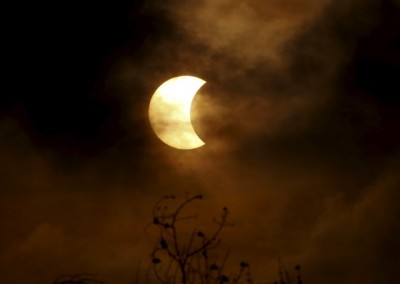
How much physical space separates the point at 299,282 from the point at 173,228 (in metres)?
3.73

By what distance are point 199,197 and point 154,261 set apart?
1.85 meters

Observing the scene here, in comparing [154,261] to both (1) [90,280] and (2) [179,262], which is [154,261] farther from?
(1) [90,280]

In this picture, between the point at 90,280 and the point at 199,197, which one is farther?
the point at 199,197

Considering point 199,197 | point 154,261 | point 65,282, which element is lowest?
point 65,282

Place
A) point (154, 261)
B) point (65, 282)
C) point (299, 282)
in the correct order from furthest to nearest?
1. point (299, 282)
2. point (154, 261)
3. point (65, 282)

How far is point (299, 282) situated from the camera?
17625 millimetres

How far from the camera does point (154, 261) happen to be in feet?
49.2

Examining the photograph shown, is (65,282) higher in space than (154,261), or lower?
lower

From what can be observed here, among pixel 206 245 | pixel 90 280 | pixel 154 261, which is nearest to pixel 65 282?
pixel 90 280

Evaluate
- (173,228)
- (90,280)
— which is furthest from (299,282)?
(90,280)

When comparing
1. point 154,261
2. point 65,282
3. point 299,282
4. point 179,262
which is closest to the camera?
point 65,282

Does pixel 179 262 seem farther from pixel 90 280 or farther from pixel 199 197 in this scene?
pixel 90 280

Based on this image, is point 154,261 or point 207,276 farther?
point 207,276

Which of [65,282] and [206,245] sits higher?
[206,245]
